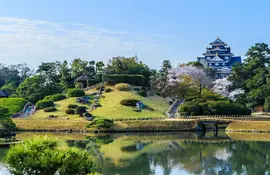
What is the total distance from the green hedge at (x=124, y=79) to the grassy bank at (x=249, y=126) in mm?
28137

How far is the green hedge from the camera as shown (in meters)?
92.7

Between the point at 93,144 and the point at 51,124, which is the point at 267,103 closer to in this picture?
the point at 93,144

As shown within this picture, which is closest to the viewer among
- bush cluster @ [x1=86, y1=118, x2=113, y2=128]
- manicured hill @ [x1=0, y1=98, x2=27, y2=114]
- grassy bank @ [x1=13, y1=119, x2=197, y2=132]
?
bush cluster @ [x1=86, y1=118, x2=113, y2=128]

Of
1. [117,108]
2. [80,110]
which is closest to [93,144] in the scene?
[80,110]

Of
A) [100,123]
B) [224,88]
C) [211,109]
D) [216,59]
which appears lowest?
[100,123]

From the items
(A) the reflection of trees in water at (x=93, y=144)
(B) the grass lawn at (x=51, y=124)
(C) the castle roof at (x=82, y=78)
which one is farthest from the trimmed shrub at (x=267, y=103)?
(C) the castle roof at (x=82, y=78)

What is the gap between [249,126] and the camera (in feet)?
224

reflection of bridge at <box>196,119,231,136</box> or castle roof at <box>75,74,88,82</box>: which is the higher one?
castle roof at <box>75,74,88,82</box>

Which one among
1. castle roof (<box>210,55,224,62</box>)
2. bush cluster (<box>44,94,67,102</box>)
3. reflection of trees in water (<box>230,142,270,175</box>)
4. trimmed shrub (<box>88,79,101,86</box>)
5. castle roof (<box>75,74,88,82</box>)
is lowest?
reflection of trees in water (<box>230,142,270,175</box>)

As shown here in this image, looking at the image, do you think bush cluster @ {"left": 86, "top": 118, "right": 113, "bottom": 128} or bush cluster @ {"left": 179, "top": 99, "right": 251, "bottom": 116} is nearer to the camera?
bush cluster @ {"left": 86, "top": 118, "right": 113, "bottom": 128}

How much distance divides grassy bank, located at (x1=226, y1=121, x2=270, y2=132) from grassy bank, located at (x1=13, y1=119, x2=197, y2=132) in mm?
6368

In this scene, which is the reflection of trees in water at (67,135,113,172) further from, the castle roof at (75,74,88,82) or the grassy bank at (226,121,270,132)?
the castle roof at (75,74,88,82)

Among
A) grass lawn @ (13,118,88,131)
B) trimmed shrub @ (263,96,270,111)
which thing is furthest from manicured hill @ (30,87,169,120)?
trimmed shrub @ (263,96,270,111)

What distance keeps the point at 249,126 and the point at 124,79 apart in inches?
1299
